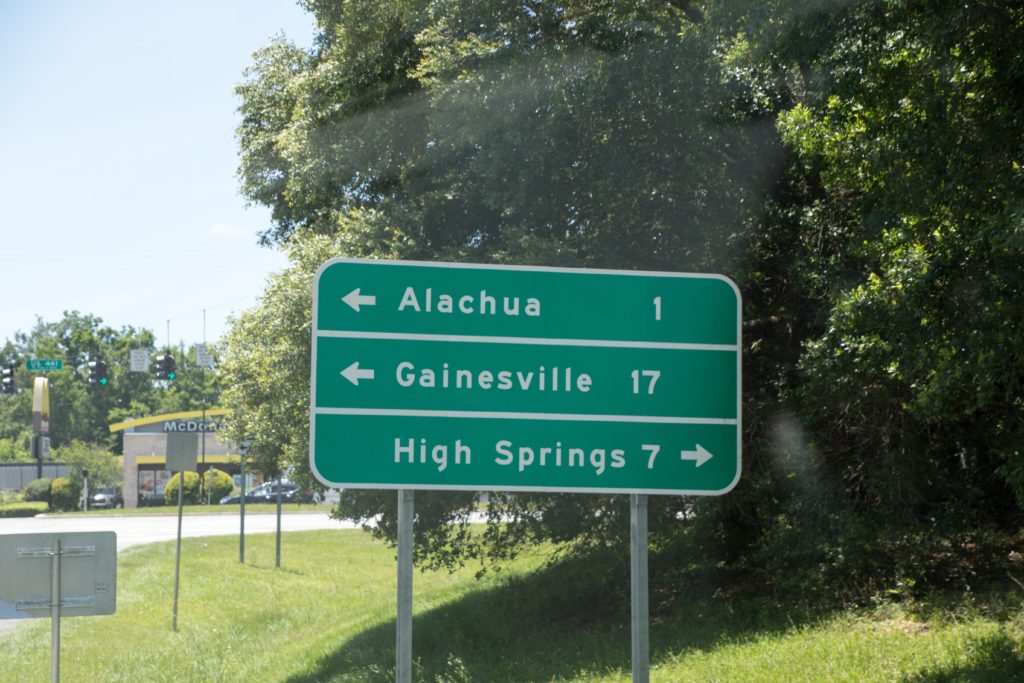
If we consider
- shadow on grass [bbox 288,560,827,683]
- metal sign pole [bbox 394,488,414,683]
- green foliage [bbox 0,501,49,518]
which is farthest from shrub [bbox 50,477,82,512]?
metal sign pole [bbox 394,488,414,683]

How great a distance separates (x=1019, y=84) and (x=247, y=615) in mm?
16844

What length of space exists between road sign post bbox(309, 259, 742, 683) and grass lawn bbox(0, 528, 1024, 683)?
5.44 metres

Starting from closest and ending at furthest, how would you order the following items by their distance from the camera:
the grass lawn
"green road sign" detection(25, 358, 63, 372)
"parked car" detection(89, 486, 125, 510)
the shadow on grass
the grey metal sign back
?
1. the grey metal sign back
2. the grass lawn
3. the shadow on grass
4. "green road sign" detection(25, 358, 63, 372)
5. "parked car" detection(89, 486, 125, 510)

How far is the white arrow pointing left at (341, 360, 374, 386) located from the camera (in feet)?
15.1

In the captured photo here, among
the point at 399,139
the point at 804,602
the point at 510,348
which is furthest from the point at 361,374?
the point at 399,139

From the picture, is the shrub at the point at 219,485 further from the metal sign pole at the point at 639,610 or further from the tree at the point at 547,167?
the metal sign pole at the point at 639,610

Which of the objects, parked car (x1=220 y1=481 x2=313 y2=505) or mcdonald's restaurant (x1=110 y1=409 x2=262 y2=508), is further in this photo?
mcdonald's restaurant (x1=110 y1=409 x2=262 y2=508)

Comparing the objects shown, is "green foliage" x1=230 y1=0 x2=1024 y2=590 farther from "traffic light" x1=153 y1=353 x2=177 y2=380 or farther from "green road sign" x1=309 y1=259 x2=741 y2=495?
"traffic light" x1=153 y1=353 x2=177 y2=380

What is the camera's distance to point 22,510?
54938mm

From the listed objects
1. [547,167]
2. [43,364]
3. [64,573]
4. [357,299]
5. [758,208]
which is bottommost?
[64,573]

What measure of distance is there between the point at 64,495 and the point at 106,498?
282 inches

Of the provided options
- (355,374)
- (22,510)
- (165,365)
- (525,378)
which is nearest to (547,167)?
(525,378)

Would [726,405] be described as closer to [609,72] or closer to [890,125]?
[890,125]

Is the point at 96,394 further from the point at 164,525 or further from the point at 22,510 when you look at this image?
the point at 164,525
